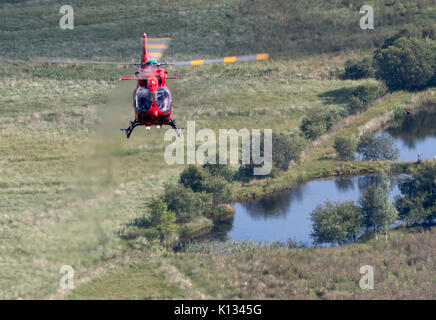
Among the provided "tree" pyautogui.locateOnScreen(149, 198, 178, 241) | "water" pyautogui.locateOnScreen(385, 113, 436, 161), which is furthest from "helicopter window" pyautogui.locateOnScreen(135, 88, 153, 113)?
"water" pyautogui.locateOnScreen(385, 113, 436, 161)

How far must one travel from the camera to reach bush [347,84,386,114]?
92.2m

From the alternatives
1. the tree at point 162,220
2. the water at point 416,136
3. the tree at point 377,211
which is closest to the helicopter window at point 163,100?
the tree at point 162,220

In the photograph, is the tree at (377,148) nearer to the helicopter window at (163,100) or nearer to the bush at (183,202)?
the bush at (183,202)

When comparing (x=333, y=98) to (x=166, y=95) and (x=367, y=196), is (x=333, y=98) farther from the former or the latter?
(x=166, y=95)

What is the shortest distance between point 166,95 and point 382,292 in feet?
63.2

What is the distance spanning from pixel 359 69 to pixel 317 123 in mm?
17717

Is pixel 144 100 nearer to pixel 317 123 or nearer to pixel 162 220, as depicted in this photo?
pixel 162 220

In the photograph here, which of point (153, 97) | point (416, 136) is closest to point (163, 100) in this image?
point (153, 97)

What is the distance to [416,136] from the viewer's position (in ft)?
299

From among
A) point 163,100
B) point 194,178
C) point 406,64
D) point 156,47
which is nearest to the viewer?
point 163,100

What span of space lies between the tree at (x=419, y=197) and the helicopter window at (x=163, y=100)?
25672 millimetres

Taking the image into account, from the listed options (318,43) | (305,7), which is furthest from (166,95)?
(305,7)

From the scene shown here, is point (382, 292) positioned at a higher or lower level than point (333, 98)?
lower
